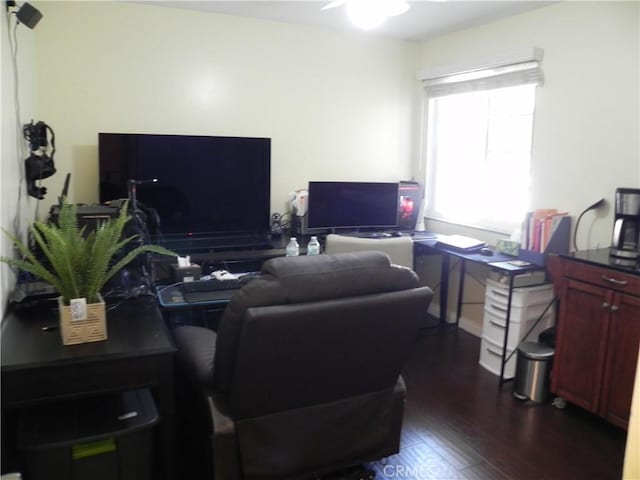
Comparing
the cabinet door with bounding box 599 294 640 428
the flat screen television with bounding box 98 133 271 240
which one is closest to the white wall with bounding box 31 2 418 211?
the flat screen television with bounding box 98 133 271 240

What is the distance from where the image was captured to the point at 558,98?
313 cm

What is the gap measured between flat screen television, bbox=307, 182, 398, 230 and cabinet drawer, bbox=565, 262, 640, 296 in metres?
1.55

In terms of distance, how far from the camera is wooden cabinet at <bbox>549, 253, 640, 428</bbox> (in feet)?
7.75

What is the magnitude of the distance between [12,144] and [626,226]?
3004 millimetres

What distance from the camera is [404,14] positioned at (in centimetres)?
341

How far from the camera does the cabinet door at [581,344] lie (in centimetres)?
249

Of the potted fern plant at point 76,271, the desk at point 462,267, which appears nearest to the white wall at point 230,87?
the desk at point 462,267

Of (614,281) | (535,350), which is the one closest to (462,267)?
(535,350)

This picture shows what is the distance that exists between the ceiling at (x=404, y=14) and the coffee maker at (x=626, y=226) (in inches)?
53.8

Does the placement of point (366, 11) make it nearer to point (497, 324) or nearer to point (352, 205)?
point (352, 205)

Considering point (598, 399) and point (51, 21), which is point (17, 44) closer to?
point (51, 21)

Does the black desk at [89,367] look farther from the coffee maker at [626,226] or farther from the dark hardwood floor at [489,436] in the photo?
the coffee maker at [626,226]

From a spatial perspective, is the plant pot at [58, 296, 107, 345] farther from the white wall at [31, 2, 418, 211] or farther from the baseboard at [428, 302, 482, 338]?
the baseboard at [428, 302, 482, 338]

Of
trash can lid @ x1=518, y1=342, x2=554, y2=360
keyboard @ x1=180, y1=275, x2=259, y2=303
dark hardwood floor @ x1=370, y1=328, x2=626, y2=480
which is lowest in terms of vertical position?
dark hardwood floor @ x1=370, y1=328, x2=626, y2=480
